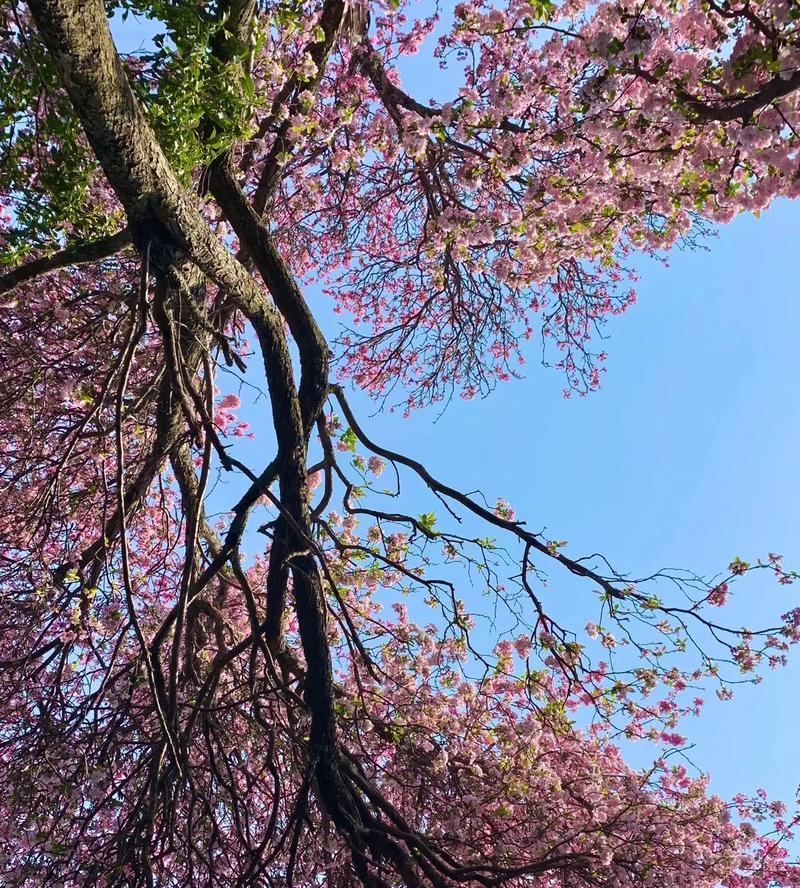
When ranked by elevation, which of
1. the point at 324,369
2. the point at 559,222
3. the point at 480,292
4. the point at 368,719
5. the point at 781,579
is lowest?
the point at 368,719

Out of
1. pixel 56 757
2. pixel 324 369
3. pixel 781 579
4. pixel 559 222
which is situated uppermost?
pixel 559 222

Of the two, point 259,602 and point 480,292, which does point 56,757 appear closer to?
point 259,602

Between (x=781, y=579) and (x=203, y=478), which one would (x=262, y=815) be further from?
(x=781, y=579)

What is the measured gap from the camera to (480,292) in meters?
7.86

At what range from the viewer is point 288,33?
4.48 meters

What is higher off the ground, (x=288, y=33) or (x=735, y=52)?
(x=288, y=33)

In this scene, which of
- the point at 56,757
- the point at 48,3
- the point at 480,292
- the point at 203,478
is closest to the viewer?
the point at 48,3

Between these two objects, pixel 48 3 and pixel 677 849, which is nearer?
pixel 48 3

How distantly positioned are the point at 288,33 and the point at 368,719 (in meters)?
4.59

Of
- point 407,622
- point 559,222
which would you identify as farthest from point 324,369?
point 407,622

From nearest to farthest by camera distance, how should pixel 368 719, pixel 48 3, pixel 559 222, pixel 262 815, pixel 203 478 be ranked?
pixel 48 3, pixel 203 478, pixel 368 719, pixel 559 222, pixel 262 815

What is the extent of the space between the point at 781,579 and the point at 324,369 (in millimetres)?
3587

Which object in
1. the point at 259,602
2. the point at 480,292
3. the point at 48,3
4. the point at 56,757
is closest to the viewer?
the point at 48,3

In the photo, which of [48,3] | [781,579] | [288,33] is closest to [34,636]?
[48,3]
